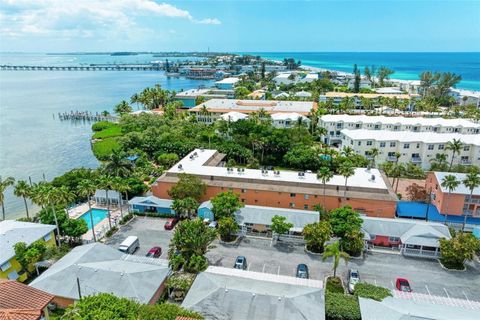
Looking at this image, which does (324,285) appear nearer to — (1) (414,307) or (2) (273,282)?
(2) (273,282)

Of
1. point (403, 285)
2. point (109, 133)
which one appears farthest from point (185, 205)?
point (109, 133)

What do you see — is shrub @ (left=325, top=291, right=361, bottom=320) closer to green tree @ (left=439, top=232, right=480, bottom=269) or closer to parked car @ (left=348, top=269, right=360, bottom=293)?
parked car @ (left=348, top=269, right=360, bottom=293)

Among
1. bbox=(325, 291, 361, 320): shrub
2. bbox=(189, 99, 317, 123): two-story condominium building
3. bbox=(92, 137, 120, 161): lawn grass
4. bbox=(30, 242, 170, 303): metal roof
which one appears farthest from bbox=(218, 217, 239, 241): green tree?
bbox=(189, 99, 317, 123): two-story condominium building

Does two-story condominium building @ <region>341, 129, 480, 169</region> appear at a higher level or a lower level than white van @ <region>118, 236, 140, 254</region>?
higher

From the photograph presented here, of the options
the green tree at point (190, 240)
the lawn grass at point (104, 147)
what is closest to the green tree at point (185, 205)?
the green tree at point (190, 240)

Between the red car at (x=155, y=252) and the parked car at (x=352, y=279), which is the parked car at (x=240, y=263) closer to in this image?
the red car at (x=155, y=252)

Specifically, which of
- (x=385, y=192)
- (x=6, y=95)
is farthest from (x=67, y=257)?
(x=6, y=95)
